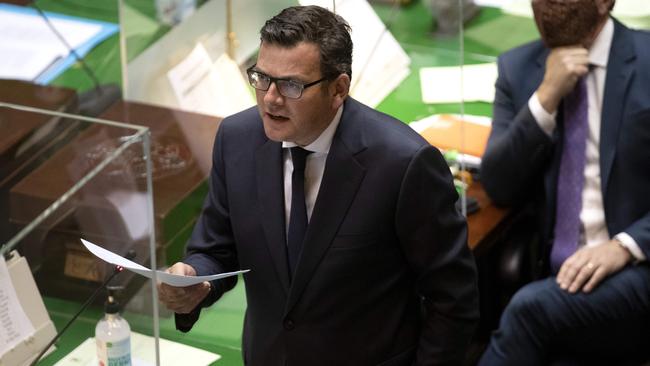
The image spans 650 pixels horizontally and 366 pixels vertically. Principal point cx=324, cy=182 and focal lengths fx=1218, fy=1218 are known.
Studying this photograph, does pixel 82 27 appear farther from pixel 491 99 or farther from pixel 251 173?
pixel 251 173

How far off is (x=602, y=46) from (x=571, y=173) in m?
0.37

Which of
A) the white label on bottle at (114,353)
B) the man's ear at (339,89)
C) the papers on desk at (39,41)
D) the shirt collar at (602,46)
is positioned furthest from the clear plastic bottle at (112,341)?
the papers on desk at (39,41)

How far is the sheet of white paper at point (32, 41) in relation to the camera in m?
3.98

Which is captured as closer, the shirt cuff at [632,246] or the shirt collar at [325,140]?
the shirt collar at [325,140]

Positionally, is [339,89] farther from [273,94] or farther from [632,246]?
[632,246]

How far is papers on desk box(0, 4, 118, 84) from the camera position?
3975mm

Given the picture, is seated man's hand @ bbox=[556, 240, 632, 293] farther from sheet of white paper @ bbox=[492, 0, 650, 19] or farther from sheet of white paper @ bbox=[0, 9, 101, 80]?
sheet of white paper @ bbox=[0, 9, 101, 80]

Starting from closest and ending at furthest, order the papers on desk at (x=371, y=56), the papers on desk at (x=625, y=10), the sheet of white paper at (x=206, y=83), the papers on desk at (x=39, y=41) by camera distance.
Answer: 1. the papers on desk at (x=371, y=56)
2. the sheet of white paper at (x=206, y=83)
3. the papers on desk at (x=39, y=41)
4. the papers on desk at (x=625, y=10)

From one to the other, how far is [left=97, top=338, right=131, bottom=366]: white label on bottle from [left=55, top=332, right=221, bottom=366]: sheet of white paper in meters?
0.01

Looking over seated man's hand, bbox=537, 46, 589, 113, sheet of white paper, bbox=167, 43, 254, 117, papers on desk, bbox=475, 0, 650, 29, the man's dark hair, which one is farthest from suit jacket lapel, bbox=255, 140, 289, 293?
papers on desk, bbox=475, 0, 650, 29

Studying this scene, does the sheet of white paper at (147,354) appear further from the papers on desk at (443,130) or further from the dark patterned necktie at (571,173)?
the dark patterned necktie at (571,173)

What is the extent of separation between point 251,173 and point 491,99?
2.07 metres

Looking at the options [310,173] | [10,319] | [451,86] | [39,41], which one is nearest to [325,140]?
[310,173]

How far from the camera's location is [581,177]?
11.3 ft
